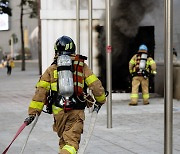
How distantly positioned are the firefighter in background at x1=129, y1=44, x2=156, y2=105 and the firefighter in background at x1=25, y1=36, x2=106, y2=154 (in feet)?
25.2

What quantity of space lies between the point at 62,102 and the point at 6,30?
82.1 meters

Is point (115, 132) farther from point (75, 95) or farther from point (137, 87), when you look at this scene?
point (137, 87)

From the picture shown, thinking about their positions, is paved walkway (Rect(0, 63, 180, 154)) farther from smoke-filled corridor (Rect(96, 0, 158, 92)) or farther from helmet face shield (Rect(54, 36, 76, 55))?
helmet face shield (Rect(54, 36, 76, 55))

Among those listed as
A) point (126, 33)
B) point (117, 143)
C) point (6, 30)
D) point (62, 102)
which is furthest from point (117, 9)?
point (6, 30)

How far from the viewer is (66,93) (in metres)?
5.24

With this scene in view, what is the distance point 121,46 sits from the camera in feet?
48.6

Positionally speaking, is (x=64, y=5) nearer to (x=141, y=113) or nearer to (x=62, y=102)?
(x=141, y=113)

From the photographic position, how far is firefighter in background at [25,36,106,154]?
5.28 meters

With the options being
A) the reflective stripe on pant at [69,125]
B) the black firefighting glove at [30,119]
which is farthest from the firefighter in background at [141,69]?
the black firefighting glove at [30,119]

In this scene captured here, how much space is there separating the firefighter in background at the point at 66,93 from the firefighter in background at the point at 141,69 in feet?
25.2

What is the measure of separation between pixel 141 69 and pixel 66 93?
8.09 meters

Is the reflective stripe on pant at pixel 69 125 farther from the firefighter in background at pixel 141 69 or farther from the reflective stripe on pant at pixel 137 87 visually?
the reflective stripe on pant at pixel 137 87

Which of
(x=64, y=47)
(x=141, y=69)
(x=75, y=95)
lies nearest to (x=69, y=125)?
(x=75, y=95)

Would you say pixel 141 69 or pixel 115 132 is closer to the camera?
pixel 115 132
